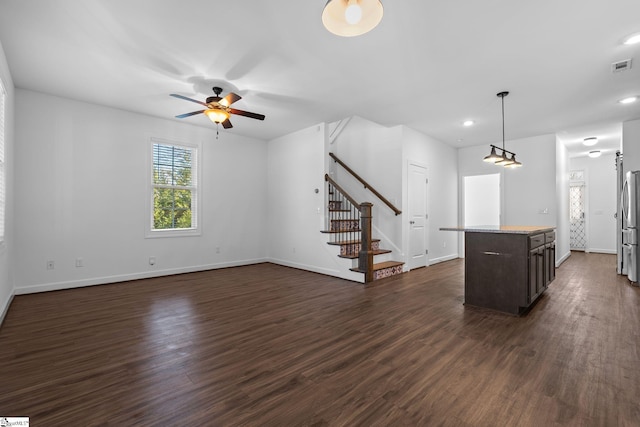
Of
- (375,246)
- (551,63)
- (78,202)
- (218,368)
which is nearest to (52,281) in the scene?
(78,202)

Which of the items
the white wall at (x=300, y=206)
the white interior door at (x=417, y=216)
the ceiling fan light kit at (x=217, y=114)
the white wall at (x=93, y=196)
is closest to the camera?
the ceiling fan light kit at (x=217, y=114)

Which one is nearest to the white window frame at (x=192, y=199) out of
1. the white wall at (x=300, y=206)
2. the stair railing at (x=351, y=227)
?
the white wall at (x=300, y=206)

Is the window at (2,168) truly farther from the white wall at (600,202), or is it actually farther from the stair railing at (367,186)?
the white wall at (600,202)

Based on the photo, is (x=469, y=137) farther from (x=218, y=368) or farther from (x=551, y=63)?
(x=218, y=368)

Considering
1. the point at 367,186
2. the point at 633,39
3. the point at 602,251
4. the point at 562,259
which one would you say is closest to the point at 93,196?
the point at 367,186

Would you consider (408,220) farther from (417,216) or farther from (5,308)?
(5,308)

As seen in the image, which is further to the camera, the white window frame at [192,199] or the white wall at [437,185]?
the white wall at [437,185]

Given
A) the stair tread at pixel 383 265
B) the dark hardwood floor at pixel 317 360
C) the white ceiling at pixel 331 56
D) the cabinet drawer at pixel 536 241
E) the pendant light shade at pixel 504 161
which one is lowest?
the dark hardwood floor at pixel 317 360

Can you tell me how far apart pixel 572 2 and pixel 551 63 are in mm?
1123

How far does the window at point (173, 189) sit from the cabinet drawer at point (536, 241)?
5.45m

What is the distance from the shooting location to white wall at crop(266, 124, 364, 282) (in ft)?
18.8

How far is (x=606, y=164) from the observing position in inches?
324

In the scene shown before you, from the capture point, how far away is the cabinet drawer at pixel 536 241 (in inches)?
134

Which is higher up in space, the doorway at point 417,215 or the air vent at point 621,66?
the air vent at point 621,66
